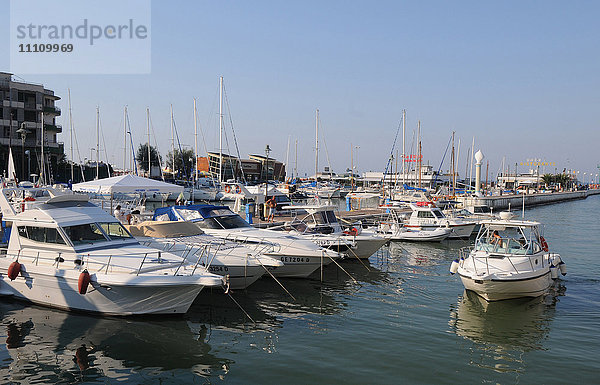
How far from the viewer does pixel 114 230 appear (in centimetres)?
1502

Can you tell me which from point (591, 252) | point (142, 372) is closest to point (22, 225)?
point (142, 372)

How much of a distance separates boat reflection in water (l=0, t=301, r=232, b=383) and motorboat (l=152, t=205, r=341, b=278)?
569cm

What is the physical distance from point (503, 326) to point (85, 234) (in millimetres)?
12572

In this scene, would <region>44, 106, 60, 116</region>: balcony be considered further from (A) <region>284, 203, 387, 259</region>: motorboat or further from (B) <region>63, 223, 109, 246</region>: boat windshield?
(B) <region>63, 223, 109, 246</region>: boat windshield

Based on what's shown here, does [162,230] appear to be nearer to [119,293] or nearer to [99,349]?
[119,293]

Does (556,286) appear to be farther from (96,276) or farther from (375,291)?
(96,276)

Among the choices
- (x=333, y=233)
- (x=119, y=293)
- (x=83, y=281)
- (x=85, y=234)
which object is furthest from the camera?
(x=333, y=233)

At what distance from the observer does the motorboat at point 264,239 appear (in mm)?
17781

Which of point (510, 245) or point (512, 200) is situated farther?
point (512, 200)

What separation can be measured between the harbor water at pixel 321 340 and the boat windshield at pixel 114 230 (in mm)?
2757

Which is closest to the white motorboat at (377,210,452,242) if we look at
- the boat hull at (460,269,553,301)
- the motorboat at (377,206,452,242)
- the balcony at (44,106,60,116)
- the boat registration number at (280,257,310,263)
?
the motorboat at (377,206,452,242)

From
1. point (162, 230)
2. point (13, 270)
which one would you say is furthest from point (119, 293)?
point (162, 230)

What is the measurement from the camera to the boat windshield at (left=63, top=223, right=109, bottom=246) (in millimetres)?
13789

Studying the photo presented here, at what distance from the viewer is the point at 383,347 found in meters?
11.4
